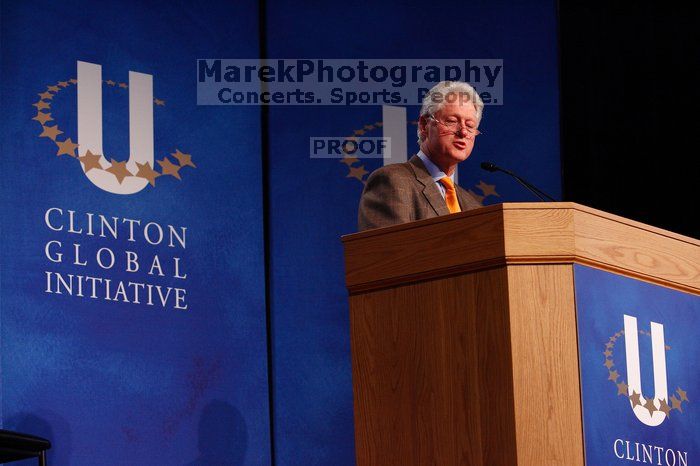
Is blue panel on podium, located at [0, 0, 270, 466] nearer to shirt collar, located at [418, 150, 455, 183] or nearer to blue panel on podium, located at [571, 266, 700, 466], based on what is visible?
shirt collar, located at [418, 150, 455, 183]

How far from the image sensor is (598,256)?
2590mm

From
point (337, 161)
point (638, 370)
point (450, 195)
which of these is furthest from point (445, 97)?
point (638, 370)

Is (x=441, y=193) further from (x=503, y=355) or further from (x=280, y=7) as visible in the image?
(x=280, y=7)

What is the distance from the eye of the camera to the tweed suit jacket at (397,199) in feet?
10.6

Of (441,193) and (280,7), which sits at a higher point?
(280,7)

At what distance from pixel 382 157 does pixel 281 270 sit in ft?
2.18

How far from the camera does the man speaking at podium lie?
3252 millimetres

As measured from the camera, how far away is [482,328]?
8.32ft

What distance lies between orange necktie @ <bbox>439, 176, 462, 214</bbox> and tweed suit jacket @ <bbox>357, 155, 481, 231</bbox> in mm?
93

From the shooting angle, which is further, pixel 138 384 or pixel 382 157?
pixel 382 157

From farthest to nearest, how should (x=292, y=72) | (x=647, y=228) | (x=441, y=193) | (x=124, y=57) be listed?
(x=292, y=72), (x=124, y=57), (x=441, y=193), (x=647, y=228)

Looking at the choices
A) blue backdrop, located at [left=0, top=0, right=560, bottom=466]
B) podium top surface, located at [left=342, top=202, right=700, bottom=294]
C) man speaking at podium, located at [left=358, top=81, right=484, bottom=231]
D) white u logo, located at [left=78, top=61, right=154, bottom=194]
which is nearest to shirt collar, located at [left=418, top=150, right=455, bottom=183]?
man speaking at podium, located at [left=358, top=81, right=484, bottom=231]

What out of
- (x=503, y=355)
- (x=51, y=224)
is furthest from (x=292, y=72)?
(x=503, y=355)

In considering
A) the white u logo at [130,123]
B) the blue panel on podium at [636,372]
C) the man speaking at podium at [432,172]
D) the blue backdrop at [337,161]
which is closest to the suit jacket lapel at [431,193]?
the man speaking at podium at [432,172]
